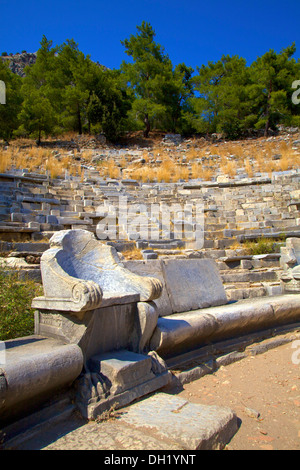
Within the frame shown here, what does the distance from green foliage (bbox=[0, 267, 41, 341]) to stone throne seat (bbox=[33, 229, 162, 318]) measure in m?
0.45

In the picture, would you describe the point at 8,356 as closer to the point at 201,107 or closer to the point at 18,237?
the point at 18,237

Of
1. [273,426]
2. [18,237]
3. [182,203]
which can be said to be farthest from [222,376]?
[182,203]

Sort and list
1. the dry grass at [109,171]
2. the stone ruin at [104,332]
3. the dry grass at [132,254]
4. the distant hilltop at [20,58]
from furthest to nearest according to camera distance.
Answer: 1. the distant hilltop at [20,58]
2. the dry grass at [109,171]
3. the dry grass at [132,254]
4. the stone ruin at [104,332]

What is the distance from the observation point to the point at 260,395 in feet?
8.59

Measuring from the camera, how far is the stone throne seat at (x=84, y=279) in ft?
7.30

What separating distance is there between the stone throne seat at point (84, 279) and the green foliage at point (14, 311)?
45 centimetres

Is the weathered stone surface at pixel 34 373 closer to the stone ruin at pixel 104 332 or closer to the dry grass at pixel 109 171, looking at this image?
the stone ruin at pixel 104 332

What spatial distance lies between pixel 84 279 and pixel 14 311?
718mm

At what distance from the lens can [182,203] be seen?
12156 mm

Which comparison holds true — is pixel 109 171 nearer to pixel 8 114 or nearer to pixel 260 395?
pixel 8 114

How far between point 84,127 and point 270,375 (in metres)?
25.2

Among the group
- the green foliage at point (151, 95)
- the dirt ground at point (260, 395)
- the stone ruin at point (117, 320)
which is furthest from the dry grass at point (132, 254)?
the green foliage at point (151, 95)

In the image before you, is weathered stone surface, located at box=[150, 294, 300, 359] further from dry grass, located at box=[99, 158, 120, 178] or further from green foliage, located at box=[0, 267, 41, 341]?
dry grass, located at box=[99, 158, 120, 178]

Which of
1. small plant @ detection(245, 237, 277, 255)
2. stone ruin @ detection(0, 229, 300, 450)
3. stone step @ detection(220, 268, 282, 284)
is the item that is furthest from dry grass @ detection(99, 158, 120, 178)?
stone ruin @ detection(0, 229, 300, 450)
